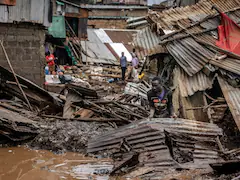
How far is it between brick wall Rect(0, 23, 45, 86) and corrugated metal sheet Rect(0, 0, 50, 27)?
215mm

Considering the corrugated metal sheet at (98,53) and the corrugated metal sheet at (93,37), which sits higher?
the corrugated metal sheet at (93,37)

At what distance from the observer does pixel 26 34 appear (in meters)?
12.5

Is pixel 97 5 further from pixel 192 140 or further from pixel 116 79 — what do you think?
pixel 192 140

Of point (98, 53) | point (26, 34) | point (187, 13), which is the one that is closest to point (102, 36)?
point (98, 53)

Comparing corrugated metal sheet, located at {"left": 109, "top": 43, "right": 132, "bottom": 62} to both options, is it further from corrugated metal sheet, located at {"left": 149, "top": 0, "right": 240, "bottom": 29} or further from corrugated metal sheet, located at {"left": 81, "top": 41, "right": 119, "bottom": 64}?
corrugated metal sheet, located at {"left": 149, "top": 0, "right": 240, "bottom": 29}

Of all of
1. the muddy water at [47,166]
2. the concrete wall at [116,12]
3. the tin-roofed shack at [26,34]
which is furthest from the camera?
the concrete wall at [116,12]

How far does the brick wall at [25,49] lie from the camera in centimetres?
1234

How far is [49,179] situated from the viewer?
22.5 feet

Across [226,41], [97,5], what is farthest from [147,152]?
[97,5]

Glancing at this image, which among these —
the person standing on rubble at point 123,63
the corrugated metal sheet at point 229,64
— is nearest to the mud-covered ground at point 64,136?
the corrugated metal sheet at point 229,64

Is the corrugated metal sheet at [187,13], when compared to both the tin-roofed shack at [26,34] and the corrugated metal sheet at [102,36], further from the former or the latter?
the corrugated metal sheet at [102,36]

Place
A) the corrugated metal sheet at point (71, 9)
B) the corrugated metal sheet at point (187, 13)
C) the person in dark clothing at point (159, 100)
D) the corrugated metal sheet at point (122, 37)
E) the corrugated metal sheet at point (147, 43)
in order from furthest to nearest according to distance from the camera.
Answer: the corrugated metal sheet at point (122, 37) < the corrugated metal sheet at point (71, 9) < the corrugated metal sheet at point (187, 13) < the corrugated metal sheet at point (147, 43) < the person in dark clothing at point (159, 100)

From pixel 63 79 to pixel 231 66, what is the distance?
827 centimetres

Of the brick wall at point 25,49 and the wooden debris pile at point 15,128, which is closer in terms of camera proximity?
the wooden debris pile at point 15,128
